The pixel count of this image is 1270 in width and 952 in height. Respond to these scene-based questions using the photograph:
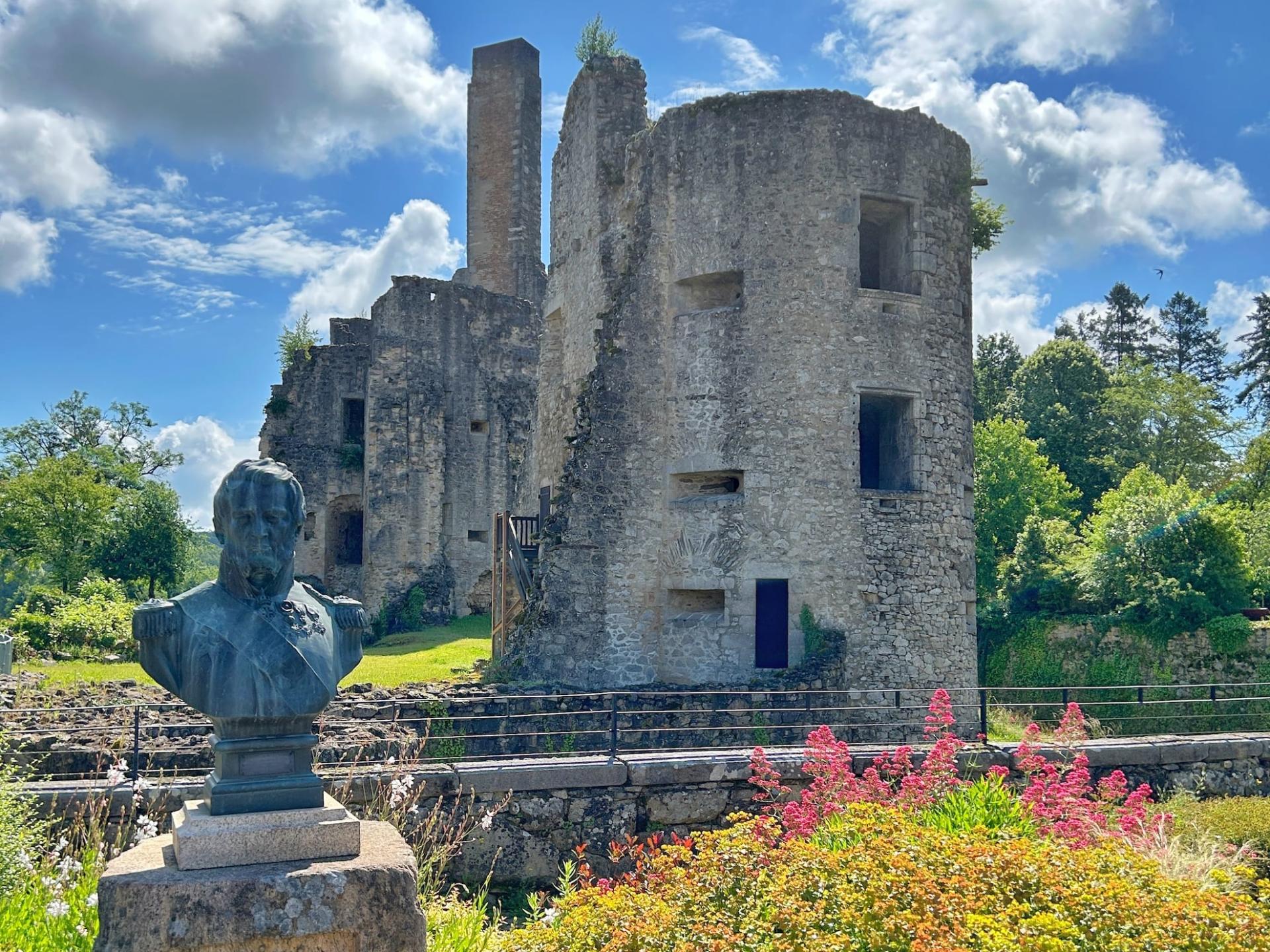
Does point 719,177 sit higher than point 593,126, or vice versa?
point 593,126

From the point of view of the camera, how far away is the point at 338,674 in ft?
17.3

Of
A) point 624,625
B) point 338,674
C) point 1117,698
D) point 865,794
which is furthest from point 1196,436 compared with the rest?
point 338,674

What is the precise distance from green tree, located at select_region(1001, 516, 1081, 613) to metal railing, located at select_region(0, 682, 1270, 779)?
6.63 meters

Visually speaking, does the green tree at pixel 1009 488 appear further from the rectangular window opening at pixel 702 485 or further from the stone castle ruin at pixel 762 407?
the rectangular window opening at pixel 702 485

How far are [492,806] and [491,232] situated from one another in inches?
1269

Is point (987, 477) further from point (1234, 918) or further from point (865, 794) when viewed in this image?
point (1234, 918)

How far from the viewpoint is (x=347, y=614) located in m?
5.40

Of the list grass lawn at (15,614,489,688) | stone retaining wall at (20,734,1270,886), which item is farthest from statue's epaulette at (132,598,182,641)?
grass lawn at (15,614,489,688)

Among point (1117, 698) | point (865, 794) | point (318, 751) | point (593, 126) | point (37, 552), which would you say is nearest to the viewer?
point (865, 794)

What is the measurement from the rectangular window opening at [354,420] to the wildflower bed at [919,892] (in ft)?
82.8

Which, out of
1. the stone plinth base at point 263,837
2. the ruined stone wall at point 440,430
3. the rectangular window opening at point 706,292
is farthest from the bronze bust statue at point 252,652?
the ruined stone wall at point 440,430

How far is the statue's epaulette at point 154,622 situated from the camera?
4.88 m

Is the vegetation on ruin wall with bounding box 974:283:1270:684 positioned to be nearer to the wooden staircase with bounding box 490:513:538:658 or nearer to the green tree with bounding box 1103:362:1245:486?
the green tree with bounding box 1103:362:1245:486

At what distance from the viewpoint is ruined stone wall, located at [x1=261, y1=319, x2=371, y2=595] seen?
29.9m
